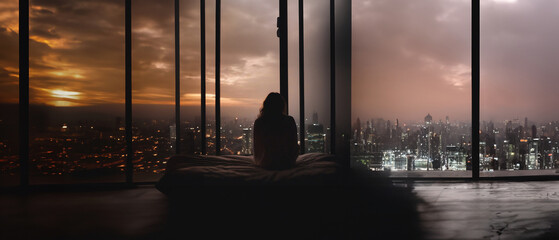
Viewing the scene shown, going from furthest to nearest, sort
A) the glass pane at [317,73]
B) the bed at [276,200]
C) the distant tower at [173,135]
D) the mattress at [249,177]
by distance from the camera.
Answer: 1. the glass pane at [317,73]
2. the distant tower at [173,135]
3. the mattress at [249,177]
4. the bed at [276,200]

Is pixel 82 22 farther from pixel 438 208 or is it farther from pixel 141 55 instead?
pixel 438 208

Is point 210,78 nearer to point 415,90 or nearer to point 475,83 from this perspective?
point 415,90

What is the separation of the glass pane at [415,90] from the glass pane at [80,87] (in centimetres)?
298

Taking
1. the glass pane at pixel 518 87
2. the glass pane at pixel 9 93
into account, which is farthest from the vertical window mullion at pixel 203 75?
the glass pane at pixel 518 87

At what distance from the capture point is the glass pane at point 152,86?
165 inches

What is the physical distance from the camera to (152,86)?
4285mm

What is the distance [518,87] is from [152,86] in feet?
15.1

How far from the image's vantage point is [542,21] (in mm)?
4496

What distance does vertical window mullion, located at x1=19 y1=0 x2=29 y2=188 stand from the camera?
3.91 metres

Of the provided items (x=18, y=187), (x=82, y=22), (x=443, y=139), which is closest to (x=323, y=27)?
(x=443, y=139)

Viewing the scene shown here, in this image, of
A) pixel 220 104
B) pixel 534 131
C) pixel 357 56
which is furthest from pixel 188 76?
pixel 534 131

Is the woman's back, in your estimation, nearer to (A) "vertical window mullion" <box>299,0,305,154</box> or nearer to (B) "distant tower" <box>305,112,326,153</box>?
(A) "vertical window mullion" <box>299,0,305,154</box>

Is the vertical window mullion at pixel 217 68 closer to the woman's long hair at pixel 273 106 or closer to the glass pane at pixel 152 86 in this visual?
the glass pane at pixel 152 86

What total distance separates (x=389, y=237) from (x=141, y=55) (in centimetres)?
347
